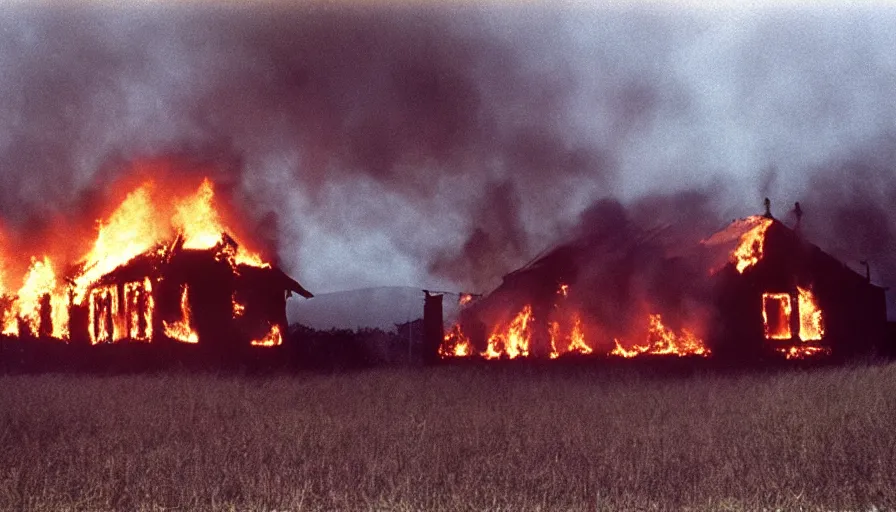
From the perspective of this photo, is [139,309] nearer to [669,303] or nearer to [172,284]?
[172,284]

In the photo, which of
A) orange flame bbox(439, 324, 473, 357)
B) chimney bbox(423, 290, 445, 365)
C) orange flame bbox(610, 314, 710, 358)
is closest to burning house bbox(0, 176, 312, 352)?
chimney bbox(423, 290, 445, 365)

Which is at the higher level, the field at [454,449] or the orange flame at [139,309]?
the orange flame at [139,309]

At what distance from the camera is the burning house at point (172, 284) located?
28.5m

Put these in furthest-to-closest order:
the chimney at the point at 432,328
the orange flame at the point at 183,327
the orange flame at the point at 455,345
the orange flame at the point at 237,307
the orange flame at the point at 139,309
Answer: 1. the chimney at the point at 432,328
2. the orange flame at the point at 455,345
3. the orange flame at the point at 237,307
4. the orange flame at the point at 139,309
5. the orange flame at the point at 183,327

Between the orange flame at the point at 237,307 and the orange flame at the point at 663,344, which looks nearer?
the orange flame at the point at 663,344

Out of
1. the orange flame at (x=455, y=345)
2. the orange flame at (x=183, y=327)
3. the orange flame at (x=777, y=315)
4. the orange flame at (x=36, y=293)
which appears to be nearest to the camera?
the orange flame at (x=183, y=327)

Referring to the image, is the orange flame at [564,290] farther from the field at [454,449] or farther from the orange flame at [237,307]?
the field at [454,449]

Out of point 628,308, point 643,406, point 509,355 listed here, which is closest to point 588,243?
point 628,308

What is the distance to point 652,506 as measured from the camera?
7945 millimetres

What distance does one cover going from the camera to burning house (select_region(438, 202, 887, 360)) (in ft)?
94.7

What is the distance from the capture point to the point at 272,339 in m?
30.5

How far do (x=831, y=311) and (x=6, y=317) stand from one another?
1346 inches

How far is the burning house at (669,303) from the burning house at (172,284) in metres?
6.93

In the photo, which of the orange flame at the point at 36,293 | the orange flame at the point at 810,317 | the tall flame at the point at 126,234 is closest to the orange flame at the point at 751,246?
the orange flame at the point at 810,317
